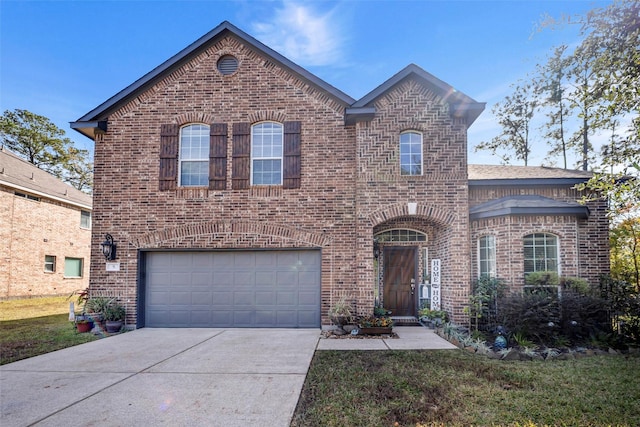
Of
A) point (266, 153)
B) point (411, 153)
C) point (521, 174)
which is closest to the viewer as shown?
point (411, 153)

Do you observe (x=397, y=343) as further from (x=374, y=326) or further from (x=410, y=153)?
(x=410, y=153)

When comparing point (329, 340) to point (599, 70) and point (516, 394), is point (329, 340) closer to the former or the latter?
point (516, 394)

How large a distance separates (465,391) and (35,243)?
20.3m

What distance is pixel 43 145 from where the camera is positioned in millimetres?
27328

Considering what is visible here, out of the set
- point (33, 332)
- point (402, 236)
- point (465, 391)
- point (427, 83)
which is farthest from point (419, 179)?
point (33, 332)

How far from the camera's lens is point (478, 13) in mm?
9000

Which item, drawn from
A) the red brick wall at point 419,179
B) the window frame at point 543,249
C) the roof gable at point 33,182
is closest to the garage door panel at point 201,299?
the red brick wall at point 419,179

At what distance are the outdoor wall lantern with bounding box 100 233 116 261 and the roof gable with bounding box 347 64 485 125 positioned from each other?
7219 mm

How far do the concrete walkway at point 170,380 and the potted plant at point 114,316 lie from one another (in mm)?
669

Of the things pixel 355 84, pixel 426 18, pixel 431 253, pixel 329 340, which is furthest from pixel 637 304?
pixel 355 84

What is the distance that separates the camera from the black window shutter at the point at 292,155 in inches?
395

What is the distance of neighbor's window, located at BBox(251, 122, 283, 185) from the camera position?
10.2 meters

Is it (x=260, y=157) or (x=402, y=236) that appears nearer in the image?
(x=260, y=157)

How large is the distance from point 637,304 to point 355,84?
35.4 ft
